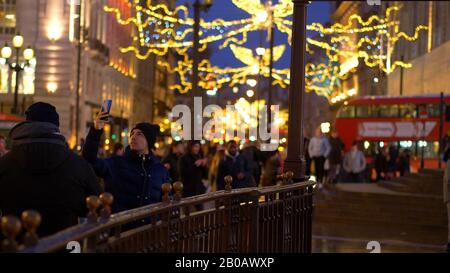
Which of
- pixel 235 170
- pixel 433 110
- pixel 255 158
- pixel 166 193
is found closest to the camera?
pixel 166 193

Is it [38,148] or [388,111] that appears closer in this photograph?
[38,148]

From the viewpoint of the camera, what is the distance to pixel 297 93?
1373 centimetres

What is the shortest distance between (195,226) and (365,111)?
4455 cm

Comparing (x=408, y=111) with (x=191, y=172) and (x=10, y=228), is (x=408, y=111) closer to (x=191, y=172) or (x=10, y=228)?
(x=191, y=172)

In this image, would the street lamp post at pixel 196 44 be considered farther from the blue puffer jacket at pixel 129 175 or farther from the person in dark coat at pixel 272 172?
the blue puffer jacket at pixel 129 175

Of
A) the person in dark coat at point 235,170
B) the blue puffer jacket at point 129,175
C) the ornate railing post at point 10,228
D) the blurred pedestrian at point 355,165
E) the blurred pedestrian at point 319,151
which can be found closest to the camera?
the ornate railing post at point 10,228

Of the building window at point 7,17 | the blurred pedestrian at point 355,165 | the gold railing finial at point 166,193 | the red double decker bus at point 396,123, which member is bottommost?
the blurred pedestrian at point 355,165

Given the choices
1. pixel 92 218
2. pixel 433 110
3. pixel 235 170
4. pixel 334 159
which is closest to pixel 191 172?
pixel 235 170

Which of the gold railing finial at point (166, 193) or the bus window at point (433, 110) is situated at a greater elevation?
the bus window at point (433, 110)

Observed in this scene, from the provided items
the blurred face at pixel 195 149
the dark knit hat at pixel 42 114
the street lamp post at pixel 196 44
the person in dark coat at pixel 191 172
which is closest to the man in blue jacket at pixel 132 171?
the dark knit hat at pixel 42 114

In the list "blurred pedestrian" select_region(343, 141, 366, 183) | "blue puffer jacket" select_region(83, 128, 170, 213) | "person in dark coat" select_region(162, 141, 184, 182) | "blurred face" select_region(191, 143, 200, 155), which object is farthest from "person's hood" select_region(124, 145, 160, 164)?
"blurred pedestrian" select_region(343, 141, 366, 183)

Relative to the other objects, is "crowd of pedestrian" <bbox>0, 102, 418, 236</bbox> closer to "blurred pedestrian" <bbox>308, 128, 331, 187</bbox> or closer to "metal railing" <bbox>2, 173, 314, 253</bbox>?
"metal railing" <bbox>2, 173, 314, 253</bbox>

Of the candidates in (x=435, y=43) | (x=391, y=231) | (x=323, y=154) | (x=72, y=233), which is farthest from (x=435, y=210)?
(x=435, y=43)

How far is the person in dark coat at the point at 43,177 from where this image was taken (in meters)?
7.19
